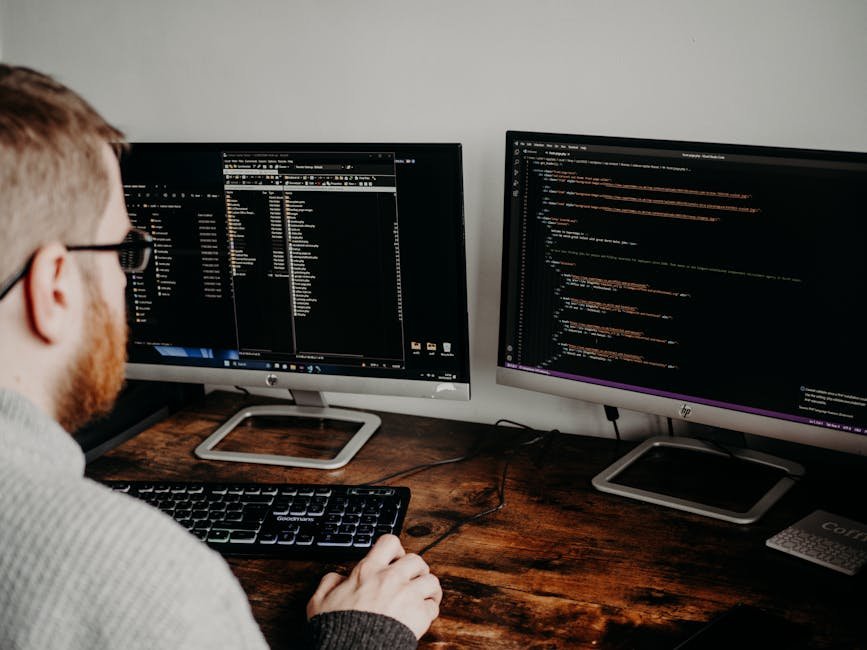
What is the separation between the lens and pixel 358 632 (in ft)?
3.26

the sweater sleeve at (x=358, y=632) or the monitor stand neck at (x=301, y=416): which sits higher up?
the sweater sleeve at (x=358, y=632)

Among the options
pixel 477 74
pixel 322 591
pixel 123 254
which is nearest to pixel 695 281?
pixel 477 74

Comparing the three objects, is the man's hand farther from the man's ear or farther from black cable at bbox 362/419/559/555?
the man's ear

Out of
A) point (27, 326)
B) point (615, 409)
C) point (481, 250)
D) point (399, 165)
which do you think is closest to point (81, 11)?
point (399, 165)

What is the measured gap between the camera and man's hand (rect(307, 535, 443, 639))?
1023 millimetres

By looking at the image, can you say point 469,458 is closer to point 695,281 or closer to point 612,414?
point 612,414

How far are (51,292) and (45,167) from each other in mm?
111

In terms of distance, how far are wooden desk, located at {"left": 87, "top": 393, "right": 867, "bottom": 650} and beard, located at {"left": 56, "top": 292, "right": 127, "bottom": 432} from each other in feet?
1.21

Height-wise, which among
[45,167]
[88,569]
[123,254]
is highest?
[45,167]

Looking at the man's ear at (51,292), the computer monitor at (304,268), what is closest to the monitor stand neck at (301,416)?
the computer monitor at (304,268)

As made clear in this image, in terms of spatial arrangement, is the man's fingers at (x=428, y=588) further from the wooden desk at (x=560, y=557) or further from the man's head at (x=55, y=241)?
the man's head at (x=55, y=241)

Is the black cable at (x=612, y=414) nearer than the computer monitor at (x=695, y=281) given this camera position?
No

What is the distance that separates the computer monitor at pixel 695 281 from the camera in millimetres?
1162

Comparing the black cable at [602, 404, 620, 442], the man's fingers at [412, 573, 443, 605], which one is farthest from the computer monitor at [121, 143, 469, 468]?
the man's fingers at [412, 573, 443, 605]
